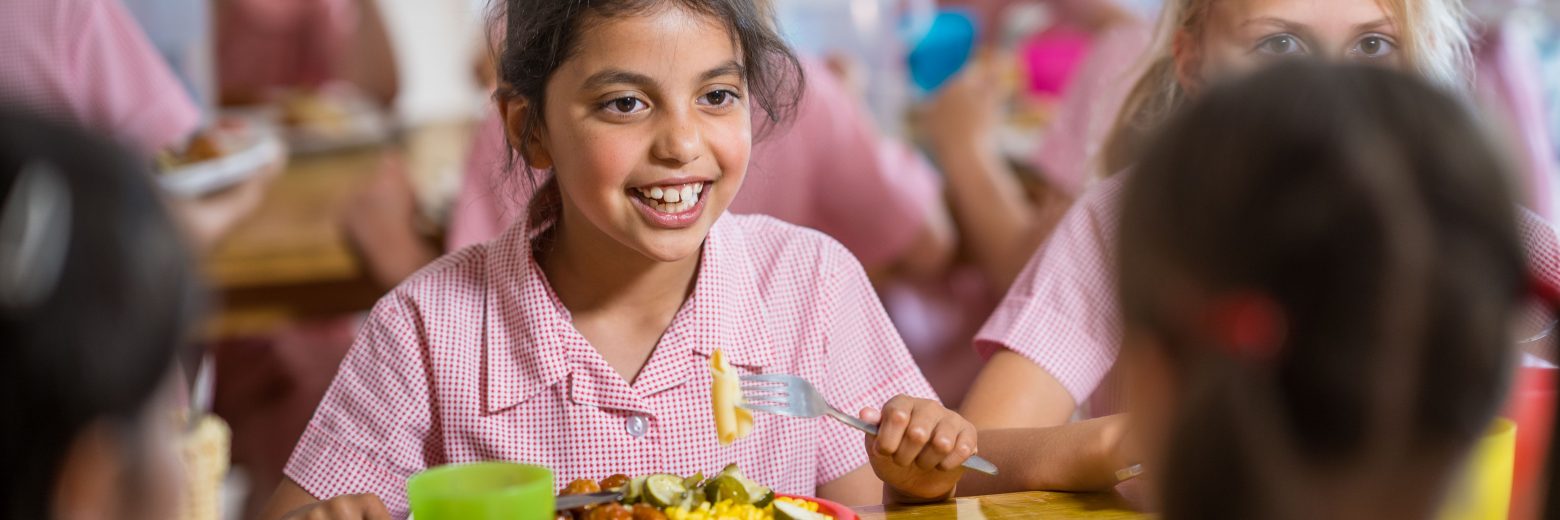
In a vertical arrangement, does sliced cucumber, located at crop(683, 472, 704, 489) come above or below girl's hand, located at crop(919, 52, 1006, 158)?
below

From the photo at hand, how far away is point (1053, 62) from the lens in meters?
3.77

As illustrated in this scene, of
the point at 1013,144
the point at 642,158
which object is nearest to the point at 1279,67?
the point at 642,158

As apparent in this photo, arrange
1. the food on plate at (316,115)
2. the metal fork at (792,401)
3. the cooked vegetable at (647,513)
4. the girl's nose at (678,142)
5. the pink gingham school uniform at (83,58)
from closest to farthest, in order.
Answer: the cooked vegetable at (647,513) → the metal fork at (792,401) → the girl's nose at (678,142) → the pink gingham school uniform at (83,58) → the food on plate at (316,115)

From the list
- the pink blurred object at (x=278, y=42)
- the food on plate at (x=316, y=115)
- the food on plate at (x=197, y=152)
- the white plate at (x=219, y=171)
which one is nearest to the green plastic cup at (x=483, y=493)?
the white plate at (x=219, y=171)

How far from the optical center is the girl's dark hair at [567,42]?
1.23 metres

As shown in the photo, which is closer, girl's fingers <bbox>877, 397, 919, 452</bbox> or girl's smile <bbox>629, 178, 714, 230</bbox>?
girl's fingers <bbox>877, 397, 919, 452</bbox>

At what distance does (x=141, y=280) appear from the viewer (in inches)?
22.6

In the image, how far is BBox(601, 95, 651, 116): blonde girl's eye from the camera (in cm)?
122

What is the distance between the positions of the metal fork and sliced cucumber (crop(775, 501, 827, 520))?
3.5 inches

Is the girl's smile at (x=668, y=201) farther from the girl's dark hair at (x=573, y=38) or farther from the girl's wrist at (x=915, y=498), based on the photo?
the girl's wrist at (x=915, y=498)

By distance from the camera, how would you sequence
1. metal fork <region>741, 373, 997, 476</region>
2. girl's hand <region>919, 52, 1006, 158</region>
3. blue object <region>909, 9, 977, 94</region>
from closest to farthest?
metal fork <region>741, 373, 997, 476</region> < girl's hand <region>919, 52, 1006, 158</region> < blue object <region>909, 9, 977, 94</region>

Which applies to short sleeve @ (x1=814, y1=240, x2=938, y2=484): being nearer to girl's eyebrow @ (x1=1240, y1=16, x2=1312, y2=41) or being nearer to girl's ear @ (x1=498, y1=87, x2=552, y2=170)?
girl's ear @ (x1=498, y1=87, x2=552, y2=170)

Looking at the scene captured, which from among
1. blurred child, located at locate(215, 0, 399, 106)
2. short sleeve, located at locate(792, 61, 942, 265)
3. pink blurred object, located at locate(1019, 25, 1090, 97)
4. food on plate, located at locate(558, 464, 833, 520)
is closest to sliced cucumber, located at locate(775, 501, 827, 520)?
food on plate, located at locate(558, 464, 833, 520)

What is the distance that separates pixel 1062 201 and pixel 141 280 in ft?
5.26
